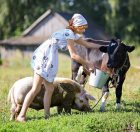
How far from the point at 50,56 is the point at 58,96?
3.34 feet

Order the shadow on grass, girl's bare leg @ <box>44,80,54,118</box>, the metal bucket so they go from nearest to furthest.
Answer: girl's bare leg @ <box>44,80,54,118</box> → the metal bucket → the shadow on grass

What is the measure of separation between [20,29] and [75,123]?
53247 millimetres

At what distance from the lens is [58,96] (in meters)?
9.42

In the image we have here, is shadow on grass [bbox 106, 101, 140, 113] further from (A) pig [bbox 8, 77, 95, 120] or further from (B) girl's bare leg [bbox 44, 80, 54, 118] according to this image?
(B) girl's bare leg [bbox 44, 80, 54, 118]

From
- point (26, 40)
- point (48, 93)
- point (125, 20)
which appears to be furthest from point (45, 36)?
point (48, 93)

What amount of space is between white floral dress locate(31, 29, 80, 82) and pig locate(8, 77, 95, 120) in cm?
56

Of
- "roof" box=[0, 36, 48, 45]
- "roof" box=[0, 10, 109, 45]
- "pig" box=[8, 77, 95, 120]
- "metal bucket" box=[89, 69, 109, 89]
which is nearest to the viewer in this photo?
"pig" box=[8, 77, 95, 120]

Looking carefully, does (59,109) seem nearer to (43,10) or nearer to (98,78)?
(98,78)

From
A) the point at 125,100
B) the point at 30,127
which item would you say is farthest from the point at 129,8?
the point at 30,127

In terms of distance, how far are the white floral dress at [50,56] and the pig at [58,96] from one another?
1.85 feet

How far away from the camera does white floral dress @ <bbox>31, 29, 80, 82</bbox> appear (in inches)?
342

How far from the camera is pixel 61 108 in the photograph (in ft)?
31.5

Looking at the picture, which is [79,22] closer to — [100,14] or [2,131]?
[2,131]

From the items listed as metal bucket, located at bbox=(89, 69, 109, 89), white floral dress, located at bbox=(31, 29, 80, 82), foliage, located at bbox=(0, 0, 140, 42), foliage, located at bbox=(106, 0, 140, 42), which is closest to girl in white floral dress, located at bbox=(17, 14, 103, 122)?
white floral dress, located at bbox=(31, 29, 80, 82)
